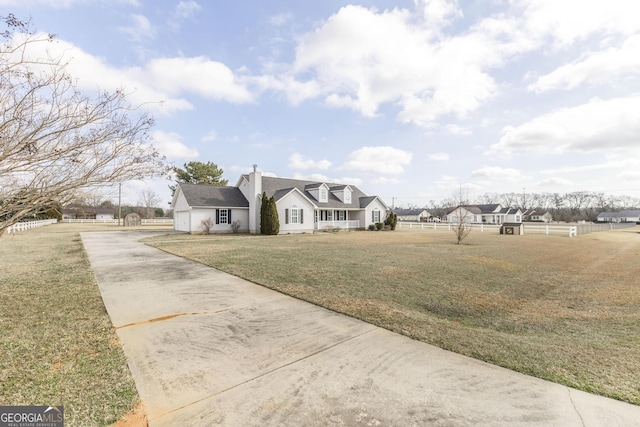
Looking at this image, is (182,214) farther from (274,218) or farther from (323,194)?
(323,194)

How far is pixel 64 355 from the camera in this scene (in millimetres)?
3471

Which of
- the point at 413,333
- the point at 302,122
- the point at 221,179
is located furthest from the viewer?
the point at 221,179

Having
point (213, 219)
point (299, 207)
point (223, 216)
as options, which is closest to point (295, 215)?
point (299, 207)

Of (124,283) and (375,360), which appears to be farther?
(124,283)

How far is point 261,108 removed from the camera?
18.0m

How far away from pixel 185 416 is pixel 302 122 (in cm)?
1928

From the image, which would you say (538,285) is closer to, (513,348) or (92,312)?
(513,348)

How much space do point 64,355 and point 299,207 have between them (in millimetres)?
22761

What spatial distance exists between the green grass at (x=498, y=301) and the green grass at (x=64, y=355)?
3417mm

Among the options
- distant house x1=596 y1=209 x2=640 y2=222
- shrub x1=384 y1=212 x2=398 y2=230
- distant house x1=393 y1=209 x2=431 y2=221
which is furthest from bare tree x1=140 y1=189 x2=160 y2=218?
distant house x1=596 y1=209 x2=640 y2=222

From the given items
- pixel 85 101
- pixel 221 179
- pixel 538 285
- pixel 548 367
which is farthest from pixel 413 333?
pixel 221 179

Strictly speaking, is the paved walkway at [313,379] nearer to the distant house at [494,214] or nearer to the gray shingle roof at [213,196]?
the gray shingle roof at [213,196]

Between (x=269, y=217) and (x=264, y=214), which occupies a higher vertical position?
(x=264, y=214)

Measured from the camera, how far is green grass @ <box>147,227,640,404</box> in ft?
11.7
